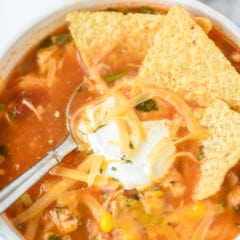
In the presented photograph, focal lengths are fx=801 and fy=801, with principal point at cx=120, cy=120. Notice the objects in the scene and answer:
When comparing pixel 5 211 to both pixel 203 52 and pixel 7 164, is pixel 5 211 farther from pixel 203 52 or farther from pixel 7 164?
pixel 203 52

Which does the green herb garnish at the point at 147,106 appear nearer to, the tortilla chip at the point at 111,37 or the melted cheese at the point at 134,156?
the melted cheese at the point at 134,156

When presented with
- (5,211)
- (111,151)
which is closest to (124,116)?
(111,151)

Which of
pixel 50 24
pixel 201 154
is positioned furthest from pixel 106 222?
pixel 50 24

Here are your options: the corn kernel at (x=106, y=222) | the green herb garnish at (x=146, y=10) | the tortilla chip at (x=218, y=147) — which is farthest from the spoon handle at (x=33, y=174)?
the green herb garnish at (x=146, y=10)

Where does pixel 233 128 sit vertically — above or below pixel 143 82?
below

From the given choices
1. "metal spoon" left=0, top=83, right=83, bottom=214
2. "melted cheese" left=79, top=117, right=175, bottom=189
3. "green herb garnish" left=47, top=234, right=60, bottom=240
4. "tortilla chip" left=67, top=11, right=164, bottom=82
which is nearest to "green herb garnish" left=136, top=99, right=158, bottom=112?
"melted cheese" left=79, top=117, right=175, bottom=189
